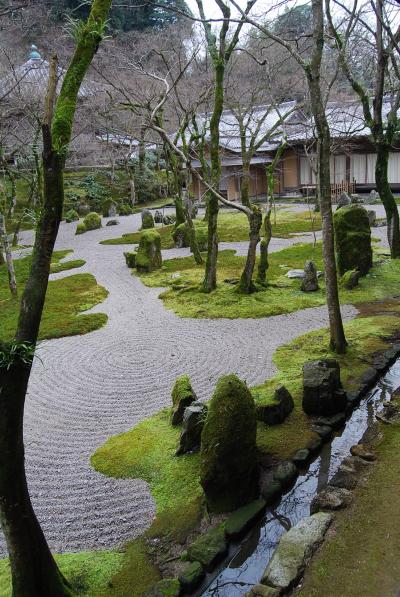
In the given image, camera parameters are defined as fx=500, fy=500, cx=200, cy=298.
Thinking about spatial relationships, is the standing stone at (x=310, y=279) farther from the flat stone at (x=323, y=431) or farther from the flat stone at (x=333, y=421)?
the flat stone at (x=323, y=431)

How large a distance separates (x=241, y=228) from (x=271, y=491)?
23.2 m

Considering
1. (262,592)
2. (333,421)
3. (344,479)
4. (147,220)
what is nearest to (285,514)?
(344,479)

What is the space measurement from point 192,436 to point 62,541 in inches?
85.8

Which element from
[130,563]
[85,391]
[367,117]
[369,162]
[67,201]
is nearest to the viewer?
[130,563]

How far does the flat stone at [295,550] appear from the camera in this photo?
4.66 metres

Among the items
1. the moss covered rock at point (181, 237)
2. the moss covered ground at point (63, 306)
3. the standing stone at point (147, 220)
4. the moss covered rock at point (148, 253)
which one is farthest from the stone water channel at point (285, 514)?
the standing stone at point (147, 220)

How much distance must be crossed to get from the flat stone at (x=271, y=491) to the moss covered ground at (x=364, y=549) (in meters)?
0.81

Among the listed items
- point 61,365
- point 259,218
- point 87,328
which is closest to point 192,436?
point 61,365

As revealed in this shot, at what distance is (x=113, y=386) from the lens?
9633 mm

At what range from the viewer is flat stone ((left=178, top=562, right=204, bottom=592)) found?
15.6ft


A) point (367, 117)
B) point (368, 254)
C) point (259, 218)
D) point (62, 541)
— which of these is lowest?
point (62, 541)

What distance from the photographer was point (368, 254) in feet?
50.7

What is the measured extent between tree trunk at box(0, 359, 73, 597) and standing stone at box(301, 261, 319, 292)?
1205 centimetres

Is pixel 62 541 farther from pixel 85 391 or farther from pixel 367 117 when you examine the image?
pixel 367 117
